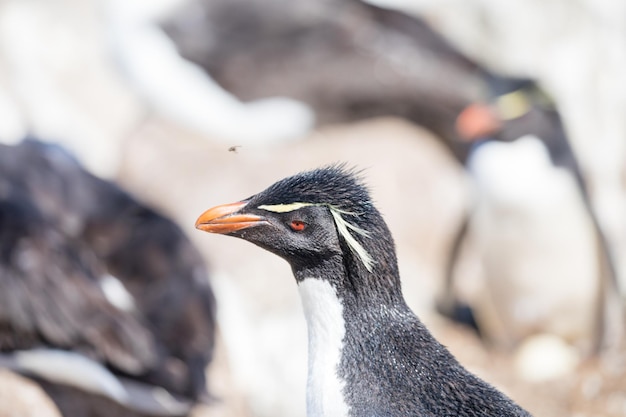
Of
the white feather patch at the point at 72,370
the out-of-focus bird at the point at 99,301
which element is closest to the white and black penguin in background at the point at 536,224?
the out-of-focus bird at the point at 99,301

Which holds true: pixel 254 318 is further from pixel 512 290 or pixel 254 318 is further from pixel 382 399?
pixel 382 399

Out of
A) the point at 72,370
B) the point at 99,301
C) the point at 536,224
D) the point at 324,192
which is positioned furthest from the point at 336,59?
the point at 324,192

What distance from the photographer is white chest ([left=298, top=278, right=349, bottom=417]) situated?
2744mm

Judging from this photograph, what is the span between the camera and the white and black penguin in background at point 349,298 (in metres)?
2.72

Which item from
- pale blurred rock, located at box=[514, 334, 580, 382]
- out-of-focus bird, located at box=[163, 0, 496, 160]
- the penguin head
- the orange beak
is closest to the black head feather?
the penguin head

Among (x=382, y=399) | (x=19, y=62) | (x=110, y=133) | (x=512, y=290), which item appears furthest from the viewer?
(x=110, y=133)

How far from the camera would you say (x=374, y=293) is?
9.13ft

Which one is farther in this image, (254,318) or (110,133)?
(110,133)

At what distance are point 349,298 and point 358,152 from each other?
188 inches

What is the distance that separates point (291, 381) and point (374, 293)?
2.27 meters

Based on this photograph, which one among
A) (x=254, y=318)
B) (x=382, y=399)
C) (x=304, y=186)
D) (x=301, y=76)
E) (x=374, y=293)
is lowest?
(x=382, y=399)

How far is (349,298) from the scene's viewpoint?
9.13 ft

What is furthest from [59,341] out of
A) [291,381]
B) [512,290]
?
[512,290]

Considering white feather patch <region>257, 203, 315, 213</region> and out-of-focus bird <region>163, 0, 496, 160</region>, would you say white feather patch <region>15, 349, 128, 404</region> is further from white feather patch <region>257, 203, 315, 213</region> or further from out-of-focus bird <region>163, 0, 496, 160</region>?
out-of-focus bird <region>163, 0, 496, 160</region>
